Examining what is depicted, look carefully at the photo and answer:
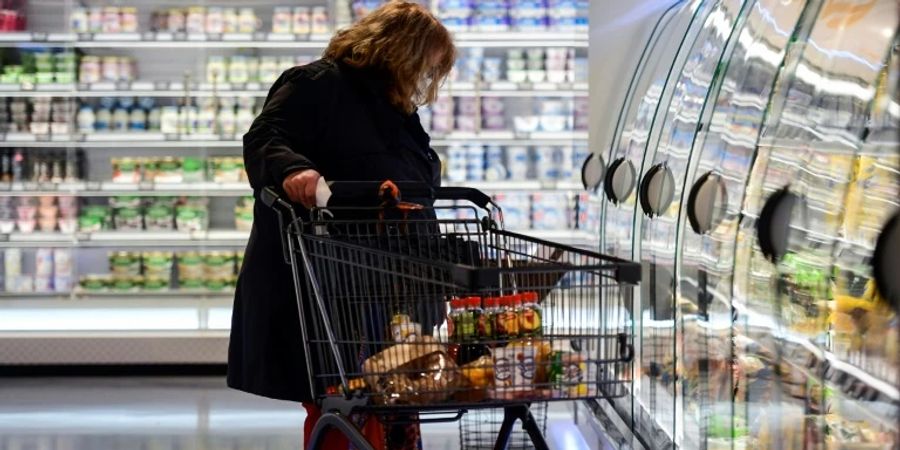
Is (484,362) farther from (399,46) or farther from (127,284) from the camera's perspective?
(127,284)

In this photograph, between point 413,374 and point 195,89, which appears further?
point 195,89

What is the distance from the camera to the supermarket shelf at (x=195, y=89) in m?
6.46

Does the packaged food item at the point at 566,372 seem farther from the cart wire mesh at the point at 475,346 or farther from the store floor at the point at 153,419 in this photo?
the store floor at the point at 153,419

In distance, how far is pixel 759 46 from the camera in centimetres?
266

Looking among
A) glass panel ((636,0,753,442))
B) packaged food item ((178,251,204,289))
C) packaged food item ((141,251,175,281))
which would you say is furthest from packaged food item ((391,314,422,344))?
packaged food item ((141,251,175,281))

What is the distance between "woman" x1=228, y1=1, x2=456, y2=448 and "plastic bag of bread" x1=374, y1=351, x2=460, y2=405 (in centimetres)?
73

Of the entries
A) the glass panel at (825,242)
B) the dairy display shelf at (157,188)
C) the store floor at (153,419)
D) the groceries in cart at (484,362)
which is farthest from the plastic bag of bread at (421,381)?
the dairy display shelf at (157,188)

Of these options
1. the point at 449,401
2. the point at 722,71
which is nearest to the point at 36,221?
the point at 722,71

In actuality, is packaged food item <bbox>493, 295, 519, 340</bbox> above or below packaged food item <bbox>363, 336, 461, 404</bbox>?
above

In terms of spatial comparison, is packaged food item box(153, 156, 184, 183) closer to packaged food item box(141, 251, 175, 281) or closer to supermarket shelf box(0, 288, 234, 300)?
packaged food item box(141, 251, 175, 281)

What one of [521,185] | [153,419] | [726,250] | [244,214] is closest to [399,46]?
[726,250]

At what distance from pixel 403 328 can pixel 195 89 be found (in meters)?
4.64

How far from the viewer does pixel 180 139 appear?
6520mm

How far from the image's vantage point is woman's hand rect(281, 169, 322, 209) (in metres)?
2.47
